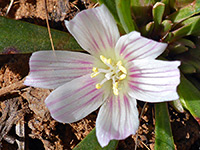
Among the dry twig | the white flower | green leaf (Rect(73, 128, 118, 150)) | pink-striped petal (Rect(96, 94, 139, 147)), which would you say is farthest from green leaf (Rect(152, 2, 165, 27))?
the dry twig

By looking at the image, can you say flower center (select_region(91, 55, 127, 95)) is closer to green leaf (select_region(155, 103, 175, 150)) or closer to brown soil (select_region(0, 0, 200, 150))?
green leaf (select_region(155, 103, 175, 150))

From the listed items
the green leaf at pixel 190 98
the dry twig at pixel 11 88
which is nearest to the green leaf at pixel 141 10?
the green leaf at pixel 190 98

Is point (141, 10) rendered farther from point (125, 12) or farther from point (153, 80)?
point (153, 80)

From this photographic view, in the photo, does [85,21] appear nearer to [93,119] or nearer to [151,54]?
[151,54]

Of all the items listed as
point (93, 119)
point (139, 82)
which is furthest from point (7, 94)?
point (139, 82)

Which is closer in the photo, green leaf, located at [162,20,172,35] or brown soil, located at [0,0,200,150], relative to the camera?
green leaf, located at [162,20,172,35]

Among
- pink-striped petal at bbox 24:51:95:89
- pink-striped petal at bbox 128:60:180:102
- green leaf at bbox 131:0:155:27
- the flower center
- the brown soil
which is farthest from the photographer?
the brown soil
